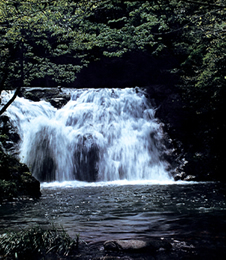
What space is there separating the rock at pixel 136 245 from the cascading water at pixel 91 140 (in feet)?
44.5

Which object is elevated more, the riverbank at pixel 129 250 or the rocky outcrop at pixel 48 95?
the rocky outcrop at pixel 48 95

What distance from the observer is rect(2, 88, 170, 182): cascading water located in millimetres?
17719

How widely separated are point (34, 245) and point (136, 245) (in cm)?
156

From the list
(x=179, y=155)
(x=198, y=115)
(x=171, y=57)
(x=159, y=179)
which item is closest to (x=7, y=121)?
(x=159, y=179)

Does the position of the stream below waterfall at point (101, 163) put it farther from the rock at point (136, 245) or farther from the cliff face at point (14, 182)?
the rock at point (136, 245)

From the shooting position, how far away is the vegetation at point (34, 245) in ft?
11.9

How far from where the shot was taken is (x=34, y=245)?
12.5 ft

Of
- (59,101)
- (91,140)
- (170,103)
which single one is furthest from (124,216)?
(59,101)

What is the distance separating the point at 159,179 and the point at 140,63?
47.5ft

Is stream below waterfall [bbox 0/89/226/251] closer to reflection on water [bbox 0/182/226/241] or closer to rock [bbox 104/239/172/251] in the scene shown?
reflection on water [bbox 0/182/226/241]

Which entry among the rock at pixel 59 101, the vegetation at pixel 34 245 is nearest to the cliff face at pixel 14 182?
the vegetation at pixel 34 245

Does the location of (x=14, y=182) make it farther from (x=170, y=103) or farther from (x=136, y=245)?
(x=170, y=103)

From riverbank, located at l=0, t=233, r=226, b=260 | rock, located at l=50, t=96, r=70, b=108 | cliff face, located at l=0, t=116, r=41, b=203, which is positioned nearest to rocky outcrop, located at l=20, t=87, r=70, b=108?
rock, located at l=50, t=96, r=70, b=108

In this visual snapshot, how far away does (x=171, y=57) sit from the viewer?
2648cm
